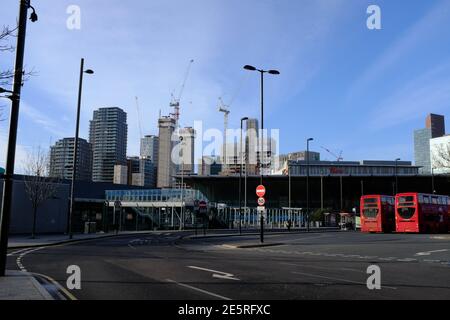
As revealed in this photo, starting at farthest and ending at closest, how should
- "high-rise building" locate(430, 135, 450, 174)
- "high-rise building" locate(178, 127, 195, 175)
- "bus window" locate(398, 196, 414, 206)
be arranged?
"high-rise building" locate(178, 127, 195, 175), "bus window" locate(398, 196, 414, 206), "high-rise building" locate(430, 135, 450, 174)

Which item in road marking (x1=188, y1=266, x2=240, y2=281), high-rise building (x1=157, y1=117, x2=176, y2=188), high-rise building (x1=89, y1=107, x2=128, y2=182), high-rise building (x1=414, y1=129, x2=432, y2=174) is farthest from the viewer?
high-rise building (x1=414, y1=129, x2=432, y2=174)

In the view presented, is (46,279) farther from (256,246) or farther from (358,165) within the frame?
(358,165)

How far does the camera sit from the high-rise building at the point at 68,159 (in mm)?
51694

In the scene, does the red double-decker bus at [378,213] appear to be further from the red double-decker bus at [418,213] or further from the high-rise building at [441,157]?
the high-rise building at [441,157]

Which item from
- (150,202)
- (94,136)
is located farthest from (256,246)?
(94,136)

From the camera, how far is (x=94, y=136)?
98562mm

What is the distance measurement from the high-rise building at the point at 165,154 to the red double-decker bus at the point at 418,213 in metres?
75.3

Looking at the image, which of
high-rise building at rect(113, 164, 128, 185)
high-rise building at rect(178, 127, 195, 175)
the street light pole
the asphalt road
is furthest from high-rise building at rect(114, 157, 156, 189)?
the street light pole

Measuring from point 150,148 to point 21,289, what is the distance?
121103 millimetres

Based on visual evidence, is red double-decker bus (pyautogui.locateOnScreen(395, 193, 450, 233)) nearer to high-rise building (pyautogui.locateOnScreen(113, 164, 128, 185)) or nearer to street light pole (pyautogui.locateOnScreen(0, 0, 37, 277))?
street light pole (pyautogui.locateOnScreen(0, 0, 37, 277))

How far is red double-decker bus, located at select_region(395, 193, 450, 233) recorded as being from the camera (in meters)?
44.0

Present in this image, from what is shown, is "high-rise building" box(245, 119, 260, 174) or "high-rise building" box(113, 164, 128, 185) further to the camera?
"high-rise building" box(113, 164, 128, 185)

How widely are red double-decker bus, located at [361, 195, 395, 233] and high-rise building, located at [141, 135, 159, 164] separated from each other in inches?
3302
